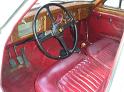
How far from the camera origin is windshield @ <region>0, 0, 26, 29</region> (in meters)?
1.58

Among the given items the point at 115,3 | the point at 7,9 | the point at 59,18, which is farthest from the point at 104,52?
the point at 7,9

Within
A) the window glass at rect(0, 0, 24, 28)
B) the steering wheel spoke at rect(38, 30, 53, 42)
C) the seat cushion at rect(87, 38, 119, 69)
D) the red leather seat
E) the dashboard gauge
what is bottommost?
the seat cushion at rect(87, 38, 119, 69)

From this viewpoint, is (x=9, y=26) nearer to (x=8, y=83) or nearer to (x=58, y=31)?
(x=58, y=31)

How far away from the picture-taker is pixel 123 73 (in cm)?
117

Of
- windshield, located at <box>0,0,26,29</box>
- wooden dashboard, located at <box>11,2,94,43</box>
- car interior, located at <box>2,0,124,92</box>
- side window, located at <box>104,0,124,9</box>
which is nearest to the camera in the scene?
windshield, located at <box>0,0,26,29</box>

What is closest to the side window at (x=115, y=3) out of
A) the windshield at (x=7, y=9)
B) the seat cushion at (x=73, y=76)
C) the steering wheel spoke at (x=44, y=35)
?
the seat cushion at (x=73, y=76)

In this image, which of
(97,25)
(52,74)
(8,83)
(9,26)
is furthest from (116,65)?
(97,25)

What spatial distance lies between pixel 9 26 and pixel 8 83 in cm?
119

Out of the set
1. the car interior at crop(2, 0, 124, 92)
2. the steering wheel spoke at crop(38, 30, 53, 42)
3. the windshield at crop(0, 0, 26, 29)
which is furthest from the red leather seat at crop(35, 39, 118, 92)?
the windshield at crop(0, 0, 26, 29)

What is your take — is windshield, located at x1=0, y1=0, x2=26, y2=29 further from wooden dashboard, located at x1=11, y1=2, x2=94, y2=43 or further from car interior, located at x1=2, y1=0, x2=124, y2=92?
wooden dashboard, located at x1=11, y1=2, x2=94, y2=43

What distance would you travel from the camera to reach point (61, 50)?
2.80 metres

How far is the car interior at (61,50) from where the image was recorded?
7.09 feet

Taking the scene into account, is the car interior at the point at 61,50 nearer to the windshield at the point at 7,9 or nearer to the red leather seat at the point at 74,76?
the red leather seat at the point at 74,76

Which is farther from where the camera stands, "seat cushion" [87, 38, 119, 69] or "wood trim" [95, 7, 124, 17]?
"wood trim" [95, 7, 124, 17]
